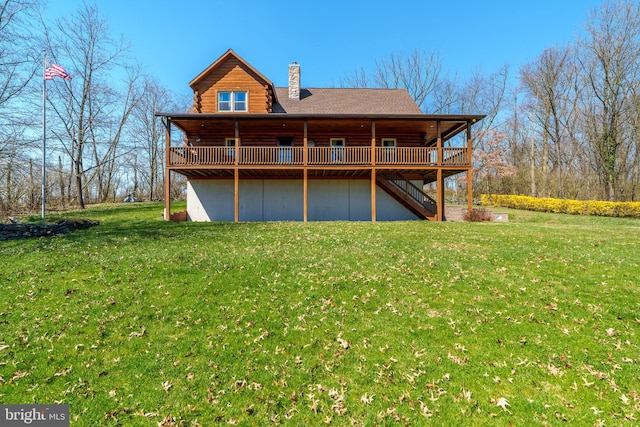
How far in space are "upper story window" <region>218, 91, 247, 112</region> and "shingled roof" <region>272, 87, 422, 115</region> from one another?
1870 millimetres

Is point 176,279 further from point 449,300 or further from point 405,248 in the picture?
point 405,248

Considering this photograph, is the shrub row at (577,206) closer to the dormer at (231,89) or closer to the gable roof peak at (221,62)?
the dormer at (231,89)

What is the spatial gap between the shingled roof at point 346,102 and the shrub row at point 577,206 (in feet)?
41.8

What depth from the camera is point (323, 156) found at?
1578cm

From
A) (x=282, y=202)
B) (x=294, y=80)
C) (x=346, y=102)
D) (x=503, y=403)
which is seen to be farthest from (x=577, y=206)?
(x=503, y=403)

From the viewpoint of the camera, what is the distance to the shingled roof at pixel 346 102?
1822 centimetres

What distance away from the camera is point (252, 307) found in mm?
5129

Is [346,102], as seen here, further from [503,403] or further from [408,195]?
[503,403]

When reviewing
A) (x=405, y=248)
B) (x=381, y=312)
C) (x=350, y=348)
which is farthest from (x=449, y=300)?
(x=405, y=248)

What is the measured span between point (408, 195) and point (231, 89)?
474 inches

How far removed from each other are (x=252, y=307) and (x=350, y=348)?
6.39 ft

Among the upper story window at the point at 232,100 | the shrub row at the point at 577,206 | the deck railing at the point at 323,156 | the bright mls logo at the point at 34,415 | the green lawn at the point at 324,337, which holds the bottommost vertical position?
the bright mls logo at the point at 34,415

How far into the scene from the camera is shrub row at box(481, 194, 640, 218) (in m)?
19.3

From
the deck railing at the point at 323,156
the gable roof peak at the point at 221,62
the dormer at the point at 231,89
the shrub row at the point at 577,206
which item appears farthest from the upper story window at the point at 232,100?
the shrub row at the point at 577,206
